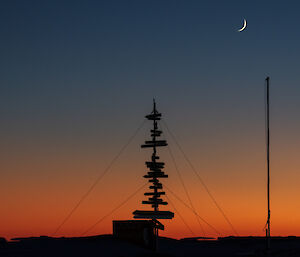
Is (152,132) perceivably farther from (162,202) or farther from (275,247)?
(275,247)

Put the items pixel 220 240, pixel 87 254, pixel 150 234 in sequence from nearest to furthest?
pixel 87 254
pixel 150 234
pixel 220 240

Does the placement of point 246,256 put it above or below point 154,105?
below

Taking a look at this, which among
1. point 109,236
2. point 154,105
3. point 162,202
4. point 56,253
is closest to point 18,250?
point 56,253

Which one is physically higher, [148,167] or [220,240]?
[148,167]

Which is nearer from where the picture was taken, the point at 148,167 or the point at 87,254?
the point at 87,254

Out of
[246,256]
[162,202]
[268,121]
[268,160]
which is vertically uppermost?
[268,121]

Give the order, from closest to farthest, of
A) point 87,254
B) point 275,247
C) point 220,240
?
point 87,254 < point 275,247 < point 220,240

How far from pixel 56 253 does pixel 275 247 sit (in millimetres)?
20737

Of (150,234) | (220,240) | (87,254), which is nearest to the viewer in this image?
(87,254)

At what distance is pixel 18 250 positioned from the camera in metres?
51.4

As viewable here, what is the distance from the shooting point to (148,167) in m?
54.8

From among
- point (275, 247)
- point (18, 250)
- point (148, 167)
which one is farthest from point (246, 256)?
point (18, 250)

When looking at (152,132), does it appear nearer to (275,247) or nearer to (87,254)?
(87,254)

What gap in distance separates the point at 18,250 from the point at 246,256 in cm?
1858
